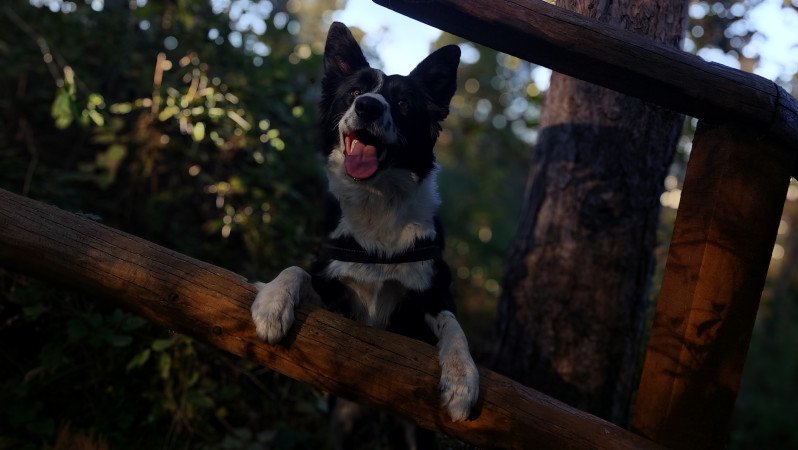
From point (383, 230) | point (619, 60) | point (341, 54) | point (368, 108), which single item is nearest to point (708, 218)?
point (619, 60)

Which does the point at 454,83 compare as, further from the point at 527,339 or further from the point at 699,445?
the point at 699,445

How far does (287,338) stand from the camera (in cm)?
218

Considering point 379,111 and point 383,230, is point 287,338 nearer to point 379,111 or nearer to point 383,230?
point 383,230

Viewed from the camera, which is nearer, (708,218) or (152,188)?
(708,218)

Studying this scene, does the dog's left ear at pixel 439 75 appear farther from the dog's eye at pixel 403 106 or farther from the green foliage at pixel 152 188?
the green foliage at pixel 152 188

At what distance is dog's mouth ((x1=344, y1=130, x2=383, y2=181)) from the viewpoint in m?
2.89

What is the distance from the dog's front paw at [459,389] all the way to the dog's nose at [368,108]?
4.25 feet

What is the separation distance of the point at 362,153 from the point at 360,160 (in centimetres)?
4

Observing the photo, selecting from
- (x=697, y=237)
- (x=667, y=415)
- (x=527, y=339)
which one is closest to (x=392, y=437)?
(x=527, y=339)

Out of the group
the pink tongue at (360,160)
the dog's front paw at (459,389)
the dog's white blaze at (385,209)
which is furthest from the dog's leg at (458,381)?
the pink tongue at (360,160)

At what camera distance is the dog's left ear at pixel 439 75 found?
3.03 meters

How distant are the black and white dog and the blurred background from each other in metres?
0.94

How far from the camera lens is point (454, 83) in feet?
10.2

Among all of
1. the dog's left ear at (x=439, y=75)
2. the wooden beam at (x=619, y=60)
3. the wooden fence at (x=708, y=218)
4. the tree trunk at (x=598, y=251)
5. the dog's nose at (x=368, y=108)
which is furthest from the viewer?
the tree trunk at (x=598, y=251)
